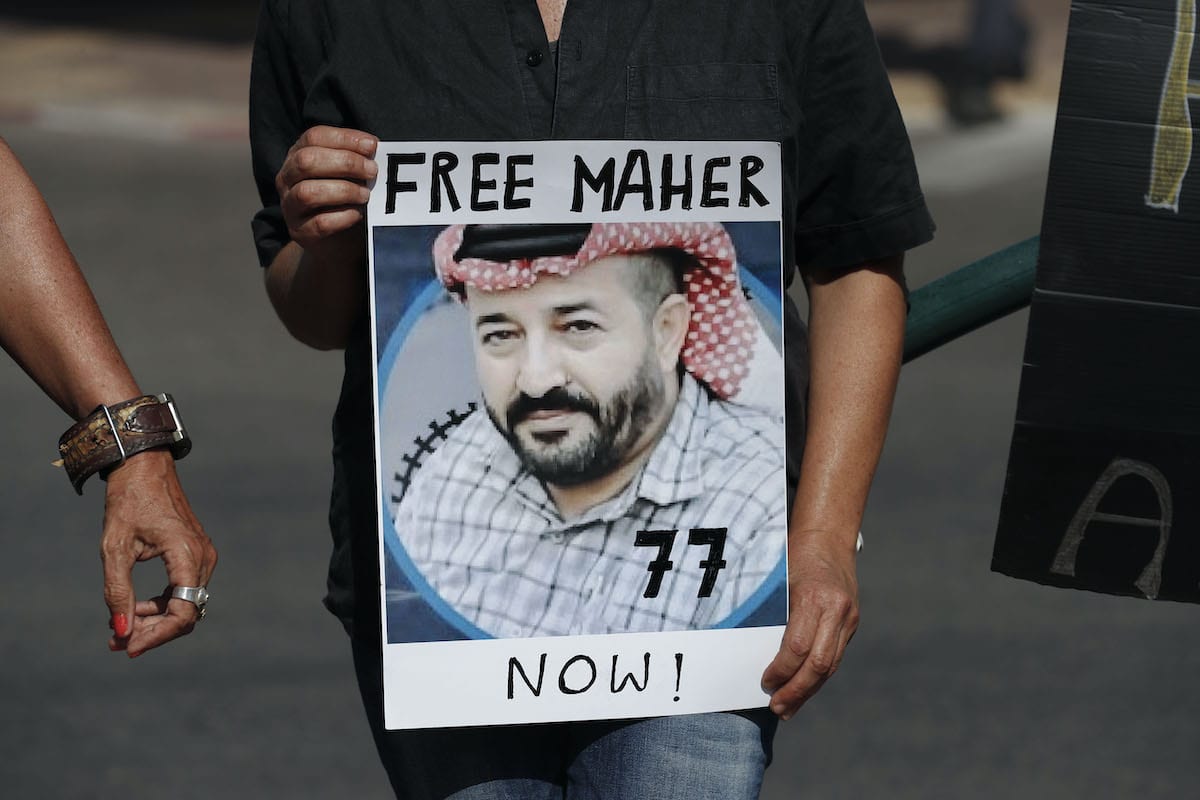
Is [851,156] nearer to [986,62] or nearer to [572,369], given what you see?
[572,369]

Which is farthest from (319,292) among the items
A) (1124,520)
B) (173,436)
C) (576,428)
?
(1124,520)

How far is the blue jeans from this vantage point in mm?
2025

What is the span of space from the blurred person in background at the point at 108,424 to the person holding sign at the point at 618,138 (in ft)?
0.76

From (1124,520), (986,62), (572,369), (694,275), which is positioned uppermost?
(986,62)

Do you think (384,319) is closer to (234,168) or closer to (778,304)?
(778,304)

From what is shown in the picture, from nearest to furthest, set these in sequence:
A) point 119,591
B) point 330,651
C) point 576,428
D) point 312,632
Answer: point 119,591 → point 576,428 → point 330,651 → point 312,632

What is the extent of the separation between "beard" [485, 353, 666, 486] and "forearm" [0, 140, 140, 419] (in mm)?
408

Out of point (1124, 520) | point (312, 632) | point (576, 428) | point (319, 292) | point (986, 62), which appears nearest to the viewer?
point (576, 428)

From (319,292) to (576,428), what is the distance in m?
0.34

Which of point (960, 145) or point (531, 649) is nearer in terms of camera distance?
point (531, 649)

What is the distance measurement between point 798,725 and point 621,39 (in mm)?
3361

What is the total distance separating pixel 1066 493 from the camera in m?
2.30

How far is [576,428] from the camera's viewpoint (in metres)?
1.94

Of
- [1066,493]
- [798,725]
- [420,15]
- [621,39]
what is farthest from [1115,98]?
[798,725]
